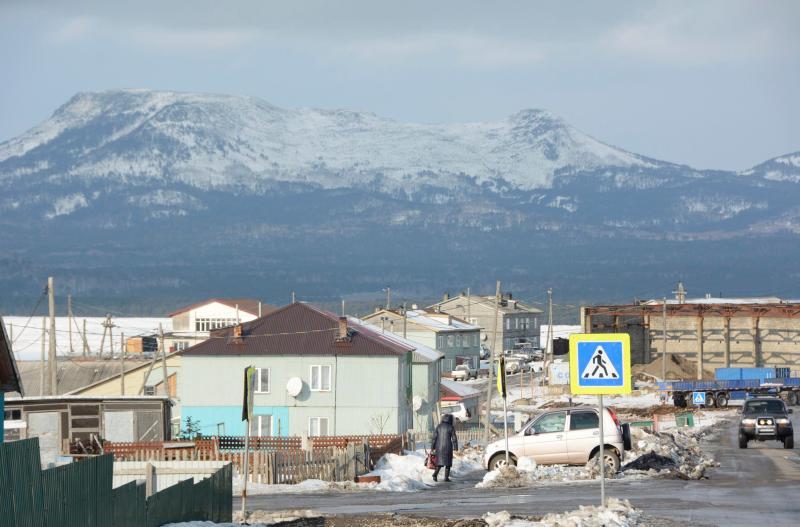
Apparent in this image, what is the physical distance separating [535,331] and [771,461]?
152 meters

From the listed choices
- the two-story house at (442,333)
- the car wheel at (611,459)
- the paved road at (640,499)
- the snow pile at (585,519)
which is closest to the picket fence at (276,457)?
the paved road at (640,499)

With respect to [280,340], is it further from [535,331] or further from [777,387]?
[535,331]

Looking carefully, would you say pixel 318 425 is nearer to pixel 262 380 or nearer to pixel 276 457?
pixel 262 380

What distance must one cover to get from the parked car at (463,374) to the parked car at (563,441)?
8502 cm

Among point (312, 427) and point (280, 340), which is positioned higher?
point (280, 340)

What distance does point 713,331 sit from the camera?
12006cm

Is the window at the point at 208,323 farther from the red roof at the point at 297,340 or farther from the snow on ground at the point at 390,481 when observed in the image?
the snow on ground at the point at 390,481

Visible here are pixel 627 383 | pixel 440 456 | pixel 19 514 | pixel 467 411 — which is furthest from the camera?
pixel 467 411

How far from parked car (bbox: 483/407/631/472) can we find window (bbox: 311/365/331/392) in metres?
26.5

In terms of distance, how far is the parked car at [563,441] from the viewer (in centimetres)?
3584

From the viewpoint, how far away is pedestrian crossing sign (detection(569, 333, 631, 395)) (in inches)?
891

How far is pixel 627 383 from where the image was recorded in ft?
74.1

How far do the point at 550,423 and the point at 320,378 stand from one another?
27794mm

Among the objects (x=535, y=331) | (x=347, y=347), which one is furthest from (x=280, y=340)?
(x=535, y=331)
